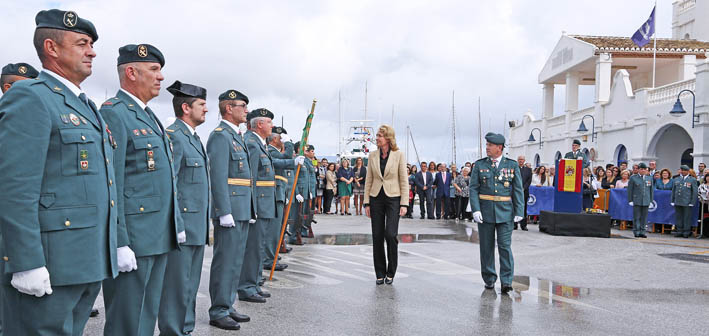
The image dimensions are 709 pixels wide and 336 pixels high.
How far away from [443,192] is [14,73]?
1571 centimetres

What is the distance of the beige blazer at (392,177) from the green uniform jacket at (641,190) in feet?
33.1

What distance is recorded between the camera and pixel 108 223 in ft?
9.71

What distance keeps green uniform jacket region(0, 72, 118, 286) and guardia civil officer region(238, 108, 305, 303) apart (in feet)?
10.8

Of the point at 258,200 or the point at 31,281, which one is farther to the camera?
the point at 258,200

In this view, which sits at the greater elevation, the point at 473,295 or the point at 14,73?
the point at 14,73

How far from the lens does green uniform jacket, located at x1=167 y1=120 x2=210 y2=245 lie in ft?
14.8

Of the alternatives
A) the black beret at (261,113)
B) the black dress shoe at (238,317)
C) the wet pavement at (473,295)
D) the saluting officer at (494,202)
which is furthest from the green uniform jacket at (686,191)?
the black dress shoe at (238,317)

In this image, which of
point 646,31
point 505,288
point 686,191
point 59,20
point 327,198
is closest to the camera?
point 59,20

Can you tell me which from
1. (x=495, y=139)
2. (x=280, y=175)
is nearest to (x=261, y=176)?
(x=280, y=175)

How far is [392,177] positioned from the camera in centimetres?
768

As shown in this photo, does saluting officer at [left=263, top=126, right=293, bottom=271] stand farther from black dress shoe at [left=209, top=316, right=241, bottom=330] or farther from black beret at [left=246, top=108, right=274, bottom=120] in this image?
black dress shoe at [left=209, top=316, right=241, bottom=330]

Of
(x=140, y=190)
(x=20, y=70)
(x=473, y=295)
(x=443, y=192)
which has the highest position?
(x=20, y=70)

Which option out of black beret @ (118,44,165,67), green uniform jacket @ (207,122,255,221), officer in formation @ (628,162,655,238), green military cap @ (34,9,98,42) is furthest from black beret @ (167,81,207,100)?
officer in formation @ (628,162,655,238)

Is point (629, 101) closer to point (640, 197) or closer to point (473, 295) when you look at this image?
point (640, 197)
